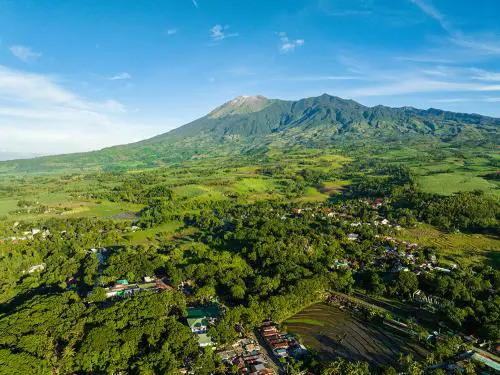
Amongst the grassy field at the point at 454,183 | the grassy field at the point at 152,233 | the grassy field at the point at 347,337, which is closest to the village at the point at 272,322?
the grassy field at the point at 347,337

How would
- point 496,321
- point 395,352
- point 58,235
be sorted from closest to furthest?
point 395,352, point 496,321, point 58,235

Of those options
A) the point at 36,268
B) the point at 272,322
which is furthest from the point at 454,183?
the point at 36,268

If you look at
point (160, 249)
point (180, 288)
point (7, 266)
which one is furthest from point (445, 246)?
point (7, 266)

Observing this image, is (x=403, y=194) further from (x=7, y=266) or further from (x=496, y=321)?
(x=7, y=266)

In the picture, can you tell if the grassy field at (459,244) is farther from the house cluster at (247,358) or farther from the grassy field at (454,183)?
the house cluster at (247,358)

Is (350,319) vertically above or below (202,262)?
below

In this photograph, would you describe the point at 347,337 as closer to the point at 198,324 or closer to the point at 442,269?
the point at 198,324
